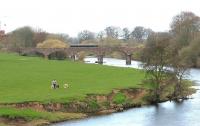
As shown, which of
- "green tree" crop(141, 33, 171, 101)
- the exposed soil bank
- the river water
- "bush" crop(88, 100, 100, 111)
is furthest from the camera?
"green tree" crop(141, 33, 171, 101)

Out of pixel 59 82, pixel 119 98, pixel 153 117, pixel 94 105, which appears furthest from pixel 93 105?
pixel 59 82

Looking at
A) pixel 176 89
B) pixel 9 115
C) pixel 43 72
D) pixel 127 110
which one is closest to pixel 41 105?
pixel 9 115

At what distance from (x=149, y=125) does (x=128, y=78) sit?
37.1 meters

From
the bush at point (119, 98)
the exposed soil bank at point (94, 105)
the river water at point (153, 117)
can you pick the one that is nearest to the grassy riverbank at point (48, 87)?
the exposed soil bank at point (94, 105)

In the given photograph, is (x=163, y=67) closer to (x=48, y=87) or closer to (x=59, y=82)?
(x=59, y=82)

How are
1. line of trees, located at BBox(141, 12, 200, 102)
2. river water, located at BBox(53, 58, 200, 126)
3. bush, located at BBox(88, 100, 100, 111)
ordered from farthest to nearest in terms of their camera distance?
line of trees, located at BBox(141, 12, 200, 102), bush, located at BBox(88, 100, 100, 111), river water, located at BBox(53, 58, 200, 126)

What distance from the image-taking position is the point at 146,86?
82938 millimetres

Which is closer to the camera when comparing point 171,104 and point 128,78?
point 171,104

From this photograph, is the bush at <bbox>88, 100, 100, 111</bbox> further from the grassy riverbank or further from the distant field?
the distant field

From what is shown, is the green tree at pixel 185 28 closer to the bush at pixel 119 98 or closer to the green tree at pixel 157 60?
the green tree at pixel 157 60

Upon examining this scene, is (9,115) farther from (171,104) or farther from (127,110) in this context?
(171,104)

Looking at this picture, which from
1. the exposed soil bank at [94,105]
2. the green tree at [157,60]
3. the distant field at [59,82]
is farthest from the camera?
the green tree at [157,60]

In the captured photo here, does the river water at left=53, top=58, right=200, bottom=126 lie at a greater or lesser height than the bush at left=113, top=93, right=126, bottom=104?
lesser

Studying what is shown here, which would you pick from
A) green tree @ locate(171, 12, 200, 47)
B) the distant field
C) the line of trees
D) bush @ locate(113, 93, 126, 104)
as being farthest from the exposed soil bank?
green tree @ locate(171, 12, 200, 47)
